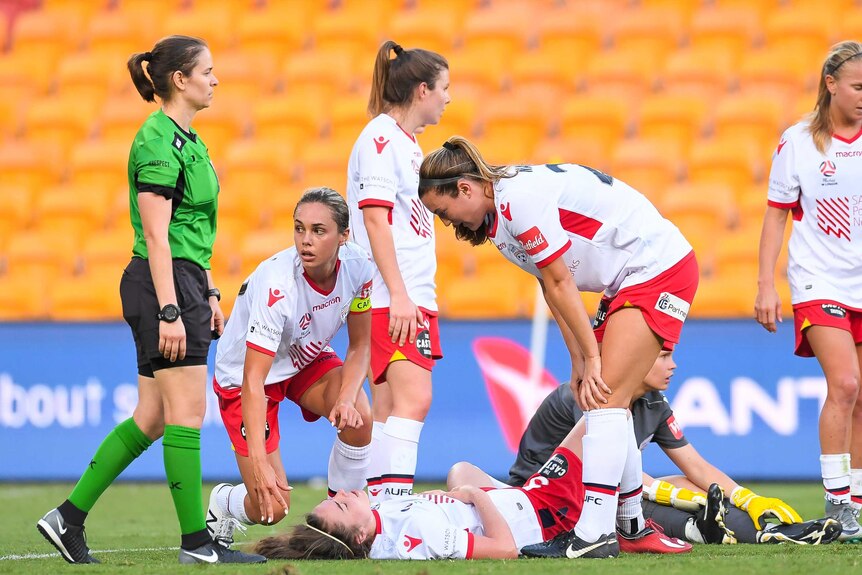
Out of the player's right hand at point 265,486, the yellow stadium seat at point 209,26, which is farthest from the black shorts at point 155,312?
the yellow stadium seat at point 209,26

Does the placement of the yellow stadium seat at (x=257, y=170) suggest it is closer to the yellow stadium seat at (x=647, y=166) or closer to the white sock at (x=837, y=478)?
the yellow stadium seat at (x=647, y=166)

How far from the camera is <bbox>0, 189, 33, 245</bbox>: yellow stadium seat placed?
37.2ft

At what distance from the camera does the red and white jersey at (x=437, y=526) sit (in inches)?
180

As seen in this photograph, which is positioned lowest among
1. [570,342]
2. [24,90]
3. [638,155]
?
[570,342]

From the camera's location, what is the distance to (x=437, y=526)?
4.57 metres

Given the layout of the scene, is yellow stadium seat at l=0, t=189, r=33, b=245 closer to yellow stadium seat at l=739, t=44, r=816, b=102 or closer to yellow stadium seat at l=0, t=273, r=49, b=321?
yellow stadium seat at l=0, t=273, r=49, b=321

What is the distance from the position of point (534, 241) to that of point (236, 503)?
1916mm

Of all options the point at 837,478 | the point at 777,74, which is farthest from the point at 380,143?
the point at 777,74

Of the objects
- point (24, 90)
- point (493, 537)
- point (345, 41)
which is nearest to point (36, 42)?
point (24, 90)

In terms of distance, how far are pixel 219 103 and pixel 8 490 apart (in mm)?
5309

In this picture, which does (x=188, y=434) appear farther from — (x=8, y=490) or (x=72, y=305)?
(x=72, y=305)

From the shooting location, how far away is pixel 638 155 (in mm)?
11023

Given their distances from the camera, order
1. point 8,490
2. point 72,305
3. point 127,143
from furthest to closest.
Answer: point 127,143, point 72,305, point 8,490

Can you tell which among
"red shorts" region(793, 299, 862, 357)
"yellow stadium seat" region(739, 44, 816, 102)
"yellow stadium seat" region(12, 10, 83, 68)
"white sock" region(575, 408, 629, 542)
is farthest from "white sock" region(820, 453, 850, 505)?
"yellow stadium seat" region(12, 10, 83, 68)
